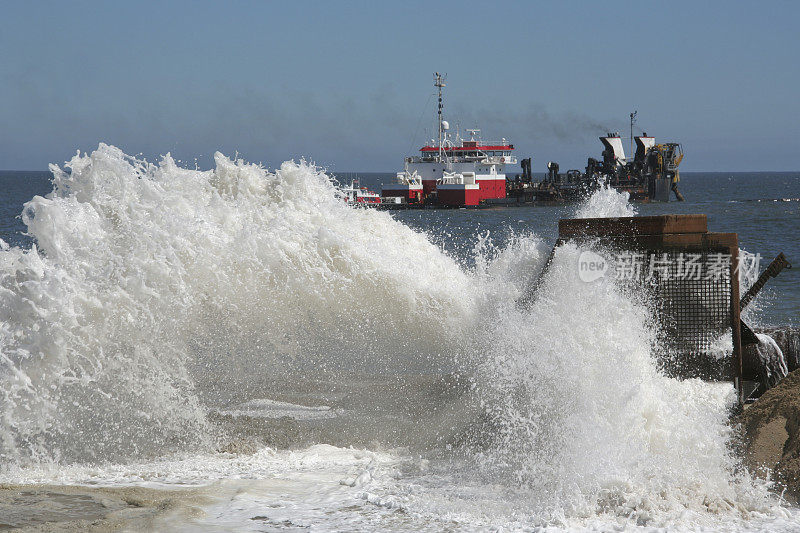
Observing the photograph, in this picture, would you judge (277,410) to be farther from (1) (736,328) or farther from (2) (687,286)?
(1) (736,328)

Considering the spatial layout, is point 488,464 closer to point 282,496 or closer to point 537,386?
point 537,386

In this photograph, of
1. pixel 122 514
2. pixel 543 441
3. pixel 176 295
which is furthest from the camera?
pixel 176 295

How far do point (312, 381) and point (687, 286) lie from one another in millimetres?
3280

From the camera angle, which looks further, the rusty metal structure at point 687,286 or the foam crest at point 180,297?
the rusty metal structure at point 687,286

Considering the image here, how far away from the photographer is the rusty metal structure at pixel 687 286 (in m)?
5.27

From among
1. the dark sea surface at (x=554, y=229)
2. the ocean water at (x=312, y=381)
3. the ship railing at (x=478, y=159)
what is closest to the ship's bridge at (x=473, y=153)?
the ship railing at (x=478, y=159)

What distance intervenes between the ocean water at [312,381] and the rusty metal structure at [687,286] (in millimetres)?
146

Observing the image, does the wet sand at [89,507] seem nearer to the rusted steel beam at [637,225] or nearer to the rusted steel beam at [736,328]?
the rusted steel beam at [637,225]

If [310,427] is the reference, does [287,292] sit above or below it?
above

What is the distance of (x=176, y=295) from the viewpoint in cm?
516

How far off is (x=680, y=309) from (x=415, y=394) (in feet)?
7.35

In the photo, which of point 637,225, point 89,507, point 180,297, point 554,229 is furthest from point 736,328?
point 554,229

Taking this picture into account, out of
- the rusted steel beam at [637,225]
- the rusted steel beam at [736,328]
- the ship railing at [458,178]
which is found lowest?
the rusted steel beam at [736,328]

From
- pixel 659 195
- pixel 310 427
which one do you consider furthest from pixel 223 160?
pixel 659 195
